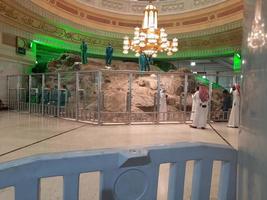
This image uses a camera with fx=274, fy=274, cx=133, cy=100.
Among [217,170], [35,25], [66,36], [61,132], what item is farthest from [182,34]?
[217,170]

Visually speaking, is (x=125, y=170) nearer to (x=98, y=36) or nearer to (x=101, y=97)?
(x=101, y=97)

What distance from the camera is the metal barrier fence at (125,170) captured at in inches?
50.1

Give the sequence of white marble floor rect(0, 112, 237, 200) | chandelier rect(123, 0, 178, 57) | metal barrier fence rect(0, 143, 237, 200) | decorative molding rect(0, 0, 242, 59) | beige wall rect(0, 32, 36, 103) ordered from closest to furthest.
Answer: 1. metal barrier fence rect(0, 143, 237, 200)
2. white marble floor rect(0, 112, 237, 200)
3. beige wall rect(0, 32, 36, 103)
4. chandelier rect(123, 0, 178, 57)
5. decorative molding rect(0, 0, 242, 59)

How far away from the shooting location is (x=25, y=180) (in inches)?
49.8

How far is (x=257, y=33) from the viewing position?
123cm

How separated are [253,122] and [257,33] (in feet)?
1.32


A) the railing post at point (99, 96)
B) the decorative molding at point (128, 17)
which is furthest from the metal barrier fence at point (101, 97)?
the decorative molding at point (128, 17)

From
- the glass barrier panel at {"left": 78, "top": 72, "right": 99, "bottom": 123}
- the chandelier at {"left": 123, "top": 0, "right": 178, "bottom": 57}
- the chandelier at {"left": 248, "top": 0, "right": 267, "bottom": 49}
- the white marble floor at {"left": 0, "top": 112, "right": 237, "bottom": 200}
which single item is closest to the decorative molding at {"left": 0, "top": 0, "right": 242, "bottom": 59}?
Result: the chandelier at {"left": 123, "top": 0, "right": 178, "bottom": 57}

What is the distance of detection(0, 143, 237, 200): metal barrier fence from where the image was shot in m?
1.27

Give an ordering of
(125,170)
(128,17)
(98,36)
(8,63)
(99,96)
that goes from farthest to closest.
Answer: (128,17) < (98,36) < (8,63) < (99,96) < (125,170)

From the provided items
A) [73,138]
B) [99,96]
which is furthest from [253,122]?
[99,96]

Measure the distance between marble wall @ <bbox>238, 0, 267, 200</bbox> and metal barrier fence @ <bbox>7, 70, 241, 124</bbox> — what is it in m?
7.58

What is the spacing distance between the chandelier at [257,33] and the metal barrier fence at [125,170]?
29.5 inches

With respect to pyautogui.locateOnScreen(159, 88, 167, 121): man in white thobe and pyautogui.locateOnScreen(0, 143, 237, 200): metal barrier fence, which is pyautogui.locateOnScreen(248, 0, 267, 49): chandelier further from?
pyautogui.locateOnScreen(159, 88, 167, 121): man in white thobe
